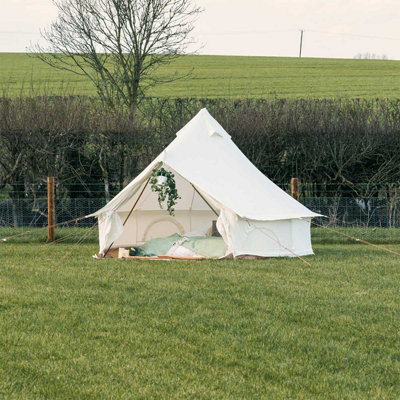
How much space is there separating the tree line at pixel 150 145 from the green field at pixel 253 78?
9399mm

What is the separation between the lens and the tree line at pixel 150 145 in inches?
627

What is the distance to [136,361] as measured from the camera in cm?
552

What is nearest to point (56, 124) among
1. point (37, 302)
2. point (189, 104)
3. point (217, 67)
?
point (189, 104)

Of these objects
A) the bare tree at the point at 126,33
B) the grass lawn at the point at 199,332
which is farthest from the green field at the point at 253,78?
the grass lawn at the point at 199,332

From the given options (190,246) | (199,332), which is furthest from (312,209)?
(199,332)

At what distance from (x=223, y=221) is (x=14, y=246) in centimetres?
377

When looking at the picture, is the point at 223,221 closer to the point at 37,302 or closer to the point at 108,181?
the point at 37,302

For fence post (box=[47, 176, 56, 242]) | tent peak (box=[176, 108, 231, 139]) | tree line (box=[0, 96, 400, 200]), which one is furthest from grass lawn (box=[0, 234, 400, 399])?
tree line (box=[0, 96, 400, 200])

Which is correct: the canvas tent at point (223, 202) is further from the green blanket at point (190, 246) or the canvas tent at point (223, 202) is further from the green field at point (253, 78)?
the green field at point (253, 78)


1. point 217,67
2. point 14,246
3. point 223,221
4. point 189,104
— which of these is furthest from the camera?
point 217,67

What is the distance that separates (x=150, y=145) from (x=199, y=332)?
10.4 m

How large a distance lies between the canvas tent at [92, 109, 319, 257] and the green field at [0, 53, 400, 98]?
14037mm

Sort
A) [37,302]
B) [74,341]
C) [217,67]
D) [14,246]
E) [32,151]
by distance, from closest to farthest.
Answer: [74,341]
[37,302]
[14,246]
[32,151]
[217,67]

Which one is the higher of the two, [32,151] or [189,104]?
[189,104]
